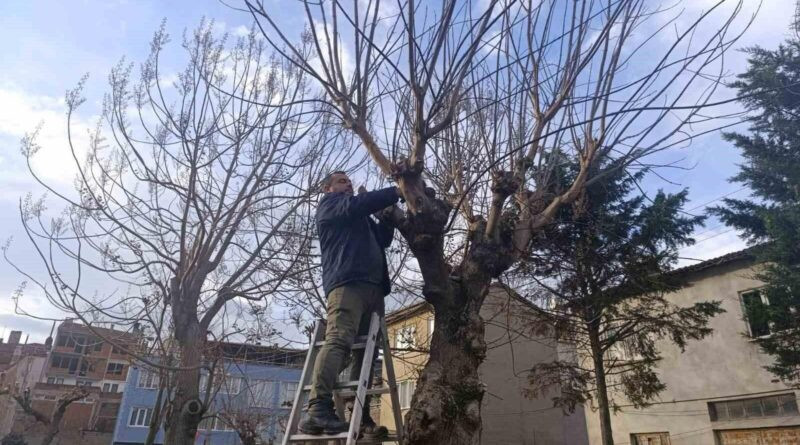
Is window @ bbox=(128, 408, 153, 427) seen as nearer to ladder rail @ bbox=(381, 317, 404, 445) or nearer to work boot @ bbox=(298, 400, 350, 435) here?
ladder rail @ bbox=(381, 317, 404, 445)

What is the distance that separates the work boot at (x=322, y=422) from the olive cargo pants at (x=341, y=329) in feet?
0.04

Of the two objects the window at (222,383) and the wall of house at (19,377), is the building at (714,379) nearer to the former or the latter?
the window at (222,383)

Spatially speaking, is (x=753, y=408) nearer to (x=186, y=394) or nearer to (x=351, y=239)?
(x=186, y=394)

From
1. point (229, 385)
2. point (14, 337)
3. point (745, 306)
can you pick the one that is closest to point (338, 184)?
point (745, 306)

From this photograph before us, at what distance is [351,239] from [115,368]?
54162 mm

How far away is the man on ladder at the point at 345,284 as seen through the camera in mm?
3420

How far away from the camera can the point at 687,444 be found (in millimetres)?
13906

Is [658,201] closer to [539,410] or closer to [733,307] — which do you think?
[733,307]

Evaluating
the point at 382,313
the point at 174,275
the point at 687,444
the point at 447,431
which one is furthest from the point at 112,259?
the point at 687,444

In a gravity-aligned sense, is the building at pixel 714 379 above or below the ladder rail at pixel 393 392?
above

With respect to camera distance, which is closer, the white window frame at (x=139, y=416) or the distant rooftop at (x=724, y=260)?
the distant rooftop at (x=724, y=260)

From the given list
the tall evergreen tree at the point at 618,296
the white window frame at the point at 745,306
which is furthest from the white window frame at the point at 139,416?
the white window frame at the point at 745,306

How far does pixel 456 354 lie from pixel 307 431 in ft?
4.23

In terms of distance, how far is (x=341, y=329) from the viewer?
12.0ft
